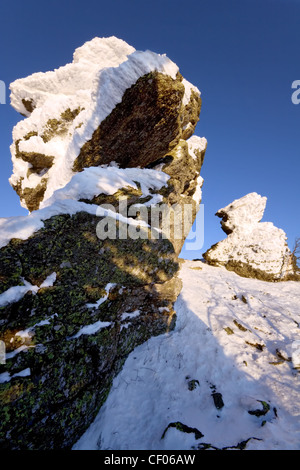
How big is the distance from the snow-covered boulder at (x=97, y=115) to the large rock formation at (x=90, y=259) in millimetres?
71

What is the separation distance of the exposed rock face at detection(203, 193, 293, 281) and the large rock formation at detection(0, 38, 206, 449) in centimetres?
867

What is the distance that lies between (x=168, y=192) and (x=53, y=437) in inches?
371

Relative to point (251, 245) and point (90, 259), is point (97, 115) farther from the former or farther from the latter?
point (251, 245)

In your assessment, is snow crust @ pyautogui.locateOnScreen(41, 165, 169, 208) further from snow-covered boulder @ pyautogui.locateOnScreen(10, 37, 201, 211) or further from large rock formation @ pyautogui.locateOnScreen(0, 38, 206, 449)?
snow-covered boulder @ pyautogui.locateOnScreen(10, 37, 201, 211)

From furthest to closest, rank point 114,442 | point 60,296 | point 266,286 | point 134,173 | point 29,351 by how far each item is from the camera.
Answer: point 266,286
point 134,173
point 60,296
point 114,442
point 29,351

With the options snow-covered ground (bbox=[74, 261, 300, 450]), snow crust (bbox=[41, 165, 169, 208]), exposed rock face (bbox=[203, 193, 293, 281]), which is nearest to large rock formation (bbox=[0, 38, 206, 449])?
snow crust (bbox=[41, 165, 169, 208])

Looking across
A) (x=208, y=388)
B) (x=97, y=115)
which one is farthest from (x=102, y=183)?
(x=208, y=388)

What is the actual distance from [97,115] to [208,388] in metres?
11.9

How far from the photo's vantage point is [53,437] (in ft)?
13.0

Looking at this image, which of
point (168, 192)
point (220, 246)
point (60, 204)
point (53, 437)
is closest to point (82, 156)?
point (168, 192)

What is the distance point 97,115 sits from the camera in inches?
375

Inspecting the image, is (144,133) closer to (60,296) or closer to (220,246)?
(60,296)

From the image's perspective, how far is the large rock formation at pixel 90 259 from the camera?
3.89 m

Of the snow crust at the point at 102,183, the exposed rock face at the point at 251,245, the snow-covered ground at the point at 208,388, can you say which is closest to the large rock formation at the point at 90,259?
the snow crust at the point at 102,183
